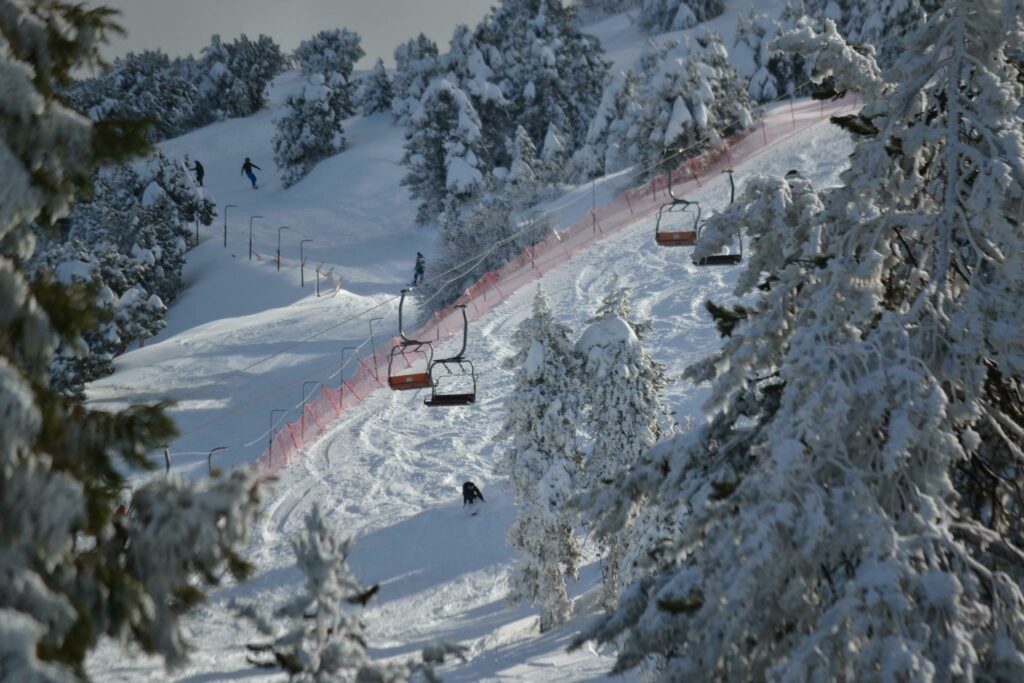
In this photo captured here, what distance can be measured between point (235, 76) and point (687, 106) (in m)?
47.8

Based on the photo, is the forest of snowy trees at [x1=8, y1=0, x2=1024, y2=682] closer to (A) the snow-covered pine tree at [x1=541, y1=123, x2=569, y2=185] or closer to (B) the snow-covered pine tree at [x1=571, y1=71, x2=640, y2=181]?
(B) the snow-covered pine tree at [x1=571, y1=71, x2=640, y2=181]

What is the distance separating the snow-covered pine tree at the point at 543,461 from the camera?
75.0 feet

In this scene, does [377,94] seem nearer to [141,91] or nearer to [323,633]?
[141,91]

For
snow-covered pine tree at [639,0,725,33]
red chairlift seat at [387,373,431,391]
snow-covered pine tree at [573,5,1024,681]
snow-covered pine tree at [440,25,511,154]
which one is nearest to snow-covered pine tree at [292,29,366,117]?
snow-covered pine tree at [440,25,511,154]

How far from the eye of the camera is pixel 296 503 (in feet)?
93.1

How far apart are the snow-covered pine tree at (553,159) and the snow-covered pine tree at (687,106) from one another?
7.02m

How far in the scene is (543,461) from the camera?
2356 cm

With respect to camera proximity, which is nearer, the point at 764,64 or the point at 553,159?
the point at 553,159

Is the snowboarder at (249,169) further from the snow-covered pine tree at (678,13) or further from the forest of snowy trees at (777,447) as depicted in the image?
the forest of snowy trees at (777,447)

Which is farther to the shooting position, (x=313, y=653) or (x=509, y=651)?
(x=509, y=651)

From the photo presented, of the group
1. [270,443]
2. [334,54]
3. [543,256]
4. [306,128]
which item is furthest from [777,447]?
[334,54]

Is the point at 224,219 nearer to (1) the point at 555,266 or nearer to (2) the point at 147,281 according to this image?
(2) the point at 147,281

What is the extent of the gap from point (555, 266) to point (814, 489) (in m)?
36.2

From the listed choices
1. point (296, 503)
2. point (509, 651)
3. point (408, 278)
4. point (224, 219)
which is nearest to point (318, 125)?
point (224, 219)
